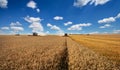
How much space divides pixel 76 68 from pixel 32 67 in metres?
3.16

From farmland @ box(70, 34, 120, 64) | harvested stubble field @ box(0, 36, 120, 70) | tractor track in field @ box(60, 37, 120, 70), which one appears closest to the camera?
harvested stubble field @ box(0, 36, 120, 70)

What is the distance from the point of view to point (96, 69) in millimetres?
9086

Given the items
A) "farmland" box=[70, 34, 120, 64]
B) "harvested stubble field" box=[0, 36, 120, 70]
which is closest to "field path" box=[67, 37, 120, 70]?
"harvested stubble field" box=[0, 36, 120, 70]

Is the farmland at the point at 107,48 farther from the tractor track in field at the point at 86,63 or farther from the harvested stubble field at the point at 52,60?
the tractor track in field at the point at 86,63

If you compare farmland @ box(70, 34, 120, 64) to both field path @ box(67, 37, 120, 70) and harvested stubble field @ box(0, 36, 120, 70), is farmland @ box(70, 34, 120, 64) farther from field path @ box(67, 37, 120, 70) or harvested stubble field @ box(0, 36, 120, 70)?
field path @ box(67, 37, 120, 70)

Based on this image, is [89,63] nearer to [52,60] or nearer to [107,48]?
[52,60]

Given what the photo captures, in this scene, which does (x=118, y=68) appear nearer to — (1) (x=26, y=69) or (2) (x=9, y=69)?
(1) (x=26, y=69)

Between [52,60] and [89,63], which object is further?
[52,60]

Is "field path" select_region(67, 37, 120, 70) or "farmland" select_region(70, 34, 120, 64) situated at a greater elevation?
"farmland" select_region(70, 34, 120, 64)

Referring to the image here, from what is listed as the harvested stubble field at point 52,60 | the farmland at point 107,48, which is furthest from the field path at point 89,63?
the farmland at point 107,48

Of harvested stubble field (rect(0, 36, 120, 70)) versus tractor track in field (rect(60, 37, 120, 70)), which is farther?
tractor track in field (rect(60, 37, 120, 70))

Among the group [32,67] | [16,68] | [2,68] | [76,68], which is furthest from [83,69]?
[2,68]

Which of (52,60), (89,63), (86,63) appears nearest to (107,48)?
(89,63)

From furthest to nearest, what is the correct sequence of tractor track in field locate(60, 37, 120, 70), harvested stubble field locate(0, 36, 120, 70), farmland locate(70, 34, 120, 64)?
farmland locate(70, 34, 120, 64)
tractor track in field locate(60, 37, 120, 70)
harvested stubble field locate(0, 36, 120, 70)
